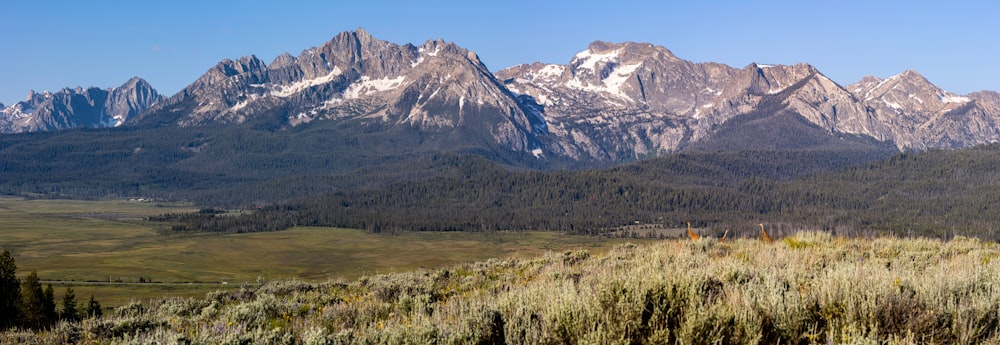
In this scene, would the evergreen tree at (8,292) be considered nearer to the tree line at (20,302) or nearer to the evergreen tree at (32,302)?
the tree line at (20,302)

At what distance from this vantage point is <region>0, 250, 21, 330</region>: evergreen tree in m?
43.5

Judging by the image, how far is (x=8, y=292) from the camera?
45.5m

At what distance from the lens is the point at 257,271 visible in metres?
162

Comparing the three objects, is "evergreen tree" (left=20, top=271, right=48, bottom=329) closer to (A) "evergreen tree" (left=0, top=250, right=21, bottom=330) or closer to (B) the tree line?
(B) the tree line

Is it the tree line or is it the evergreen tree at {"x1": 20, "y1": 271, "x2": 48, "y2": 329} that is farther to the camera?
the evergreen tree at {"x1": 20, "y1": 271, "x2": 48, "y2": 329}

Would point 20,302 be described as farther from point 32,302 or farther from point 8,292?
point 32,302

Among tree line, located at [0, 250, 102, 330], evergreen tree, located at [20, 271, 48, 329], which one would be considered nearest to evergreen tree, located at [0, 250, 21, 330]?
tree line, located at [0, 250, 102, 330]

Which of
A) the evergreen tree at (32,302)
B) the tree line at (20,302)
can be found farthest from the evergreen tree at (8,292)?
the evergreen tree at (32,302)

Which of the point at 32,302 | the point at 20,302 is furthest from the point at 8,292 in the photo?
Result: the point at 32,302

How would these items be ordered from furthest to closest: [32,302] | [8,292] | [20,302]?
[32,302]
[20,302]
[8,292]

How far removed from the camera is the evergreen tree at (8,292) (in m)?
43.5

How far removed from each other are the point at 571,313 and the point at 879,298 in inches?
183

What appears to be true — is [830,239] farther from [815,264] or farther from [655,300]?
[655,300]

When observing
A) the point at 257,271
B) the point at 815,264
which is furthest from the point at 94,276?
the point at 815,264
